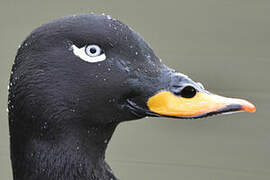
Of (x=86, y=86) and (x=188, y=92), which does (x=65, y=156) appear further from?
(x=188, y=92)

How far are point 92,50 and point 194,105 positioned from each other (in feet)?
1.34

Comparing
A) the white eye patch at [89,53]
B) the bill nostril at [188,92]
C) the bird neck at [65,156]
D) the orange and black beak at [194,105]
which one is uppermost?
the white eye patch at [89,53]

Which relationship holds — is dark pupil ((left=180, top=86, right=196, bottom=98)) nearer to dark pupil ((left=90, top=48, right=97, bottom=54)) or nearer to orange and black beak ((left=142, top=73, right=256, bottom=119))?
orange and black beak ((left=142, top=73, right=256, bottom=119))

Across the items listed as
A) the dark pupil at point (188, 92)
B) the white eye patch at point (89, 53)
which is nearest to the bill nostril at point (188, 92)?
the dark pupil at point (188, 92)

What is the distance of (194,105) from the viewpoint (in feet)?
6.74

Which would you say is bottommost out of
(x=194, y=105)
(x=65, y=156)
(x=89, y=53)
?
(x=65, y=156)

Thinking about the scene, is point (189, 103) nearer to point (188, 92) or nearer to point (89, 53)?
point (188, 92)

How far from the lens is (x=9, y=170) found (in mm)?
4730

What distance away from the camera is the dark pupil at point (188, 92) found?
6.81 feet

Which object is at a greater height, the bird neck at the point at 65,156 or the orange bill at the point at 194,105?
the orange bill at the point at 194,105

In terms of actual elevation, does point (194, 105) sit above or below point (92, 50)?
below

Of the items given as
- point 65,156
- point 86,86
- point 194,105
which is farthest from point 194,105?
point 65,156

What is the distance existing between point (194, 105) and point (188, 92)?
56 millimetres

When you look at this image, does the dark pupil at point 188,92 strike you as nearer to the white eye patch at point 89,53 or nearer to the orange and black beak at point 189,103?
the orange and black beak at point 189,103
